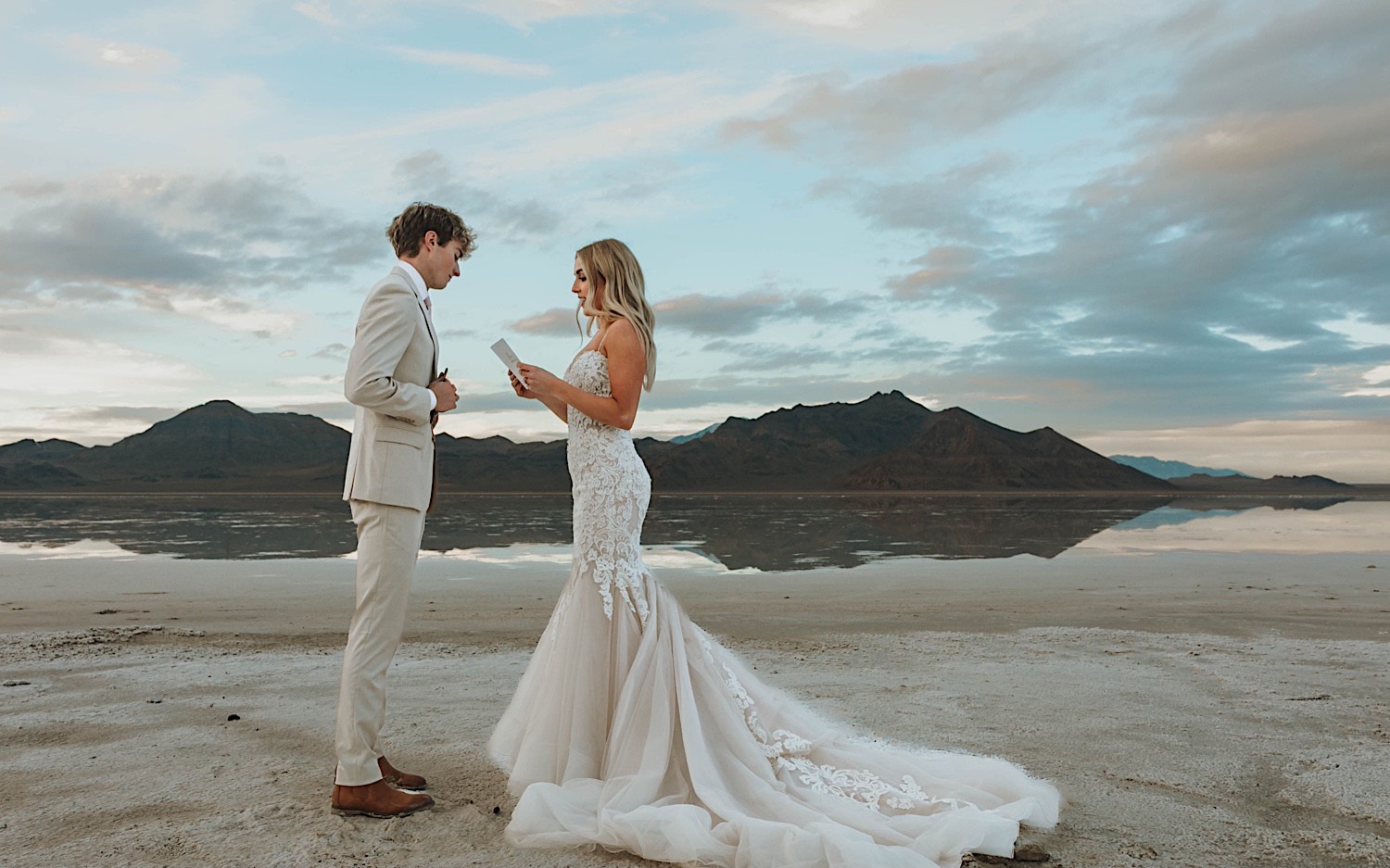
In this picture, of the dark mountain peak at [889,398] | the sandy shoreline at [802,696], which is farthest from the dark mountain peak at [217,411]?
the sandy shoreline at [802,696]

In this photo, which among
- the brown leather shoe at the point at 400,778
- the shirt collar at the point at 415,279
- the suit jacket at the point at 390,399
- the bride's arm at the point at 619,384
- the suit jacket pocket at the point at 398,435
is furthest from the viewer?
the brown leather shoe at the point at 400,778

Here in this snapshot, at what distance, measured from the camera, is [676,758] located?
3756 mm

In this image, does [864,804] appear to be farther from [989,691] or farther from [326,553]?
[326,553]

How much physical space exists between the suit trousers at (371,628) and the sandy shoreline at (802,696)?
0.27 m

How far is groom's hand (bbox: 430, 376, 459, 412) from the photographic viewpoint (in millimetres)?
3746

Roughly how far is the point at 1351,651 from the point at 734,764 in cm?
584

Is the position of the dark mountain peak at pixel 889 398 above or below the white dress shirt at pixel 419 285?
above

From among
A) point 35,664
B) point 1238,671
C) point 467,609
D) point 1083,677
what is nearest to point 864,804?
point 1083,677

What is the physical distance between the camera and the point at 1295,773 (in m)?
4.30

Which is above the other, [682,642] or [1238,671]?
[682,642]

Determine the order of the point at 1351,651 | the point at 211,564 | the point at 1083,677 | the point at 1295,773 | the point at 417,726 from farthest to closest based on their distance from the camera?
1. the point at 211,564
2. the point at 1351,651
3. the point at 1083,677
4. the point at 417,726
5. the point at 1295,773

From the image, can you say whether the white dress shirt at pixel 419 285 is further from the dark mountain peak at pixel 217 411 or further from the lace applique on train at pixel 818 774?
the dark mountain peak at pixel 217 411

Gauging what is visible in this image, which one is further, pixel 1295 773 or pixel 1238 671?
pixel 1238 671

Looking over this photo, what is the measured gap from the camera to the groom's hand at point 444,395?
12.3ft
